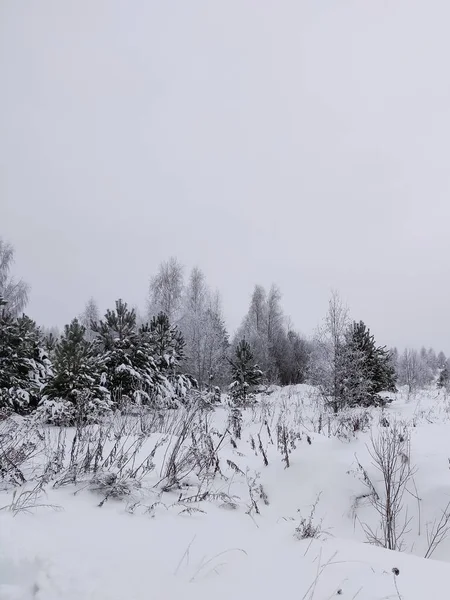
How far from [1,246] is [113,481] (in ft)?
83.8

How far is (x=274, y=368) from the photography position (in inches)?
1126

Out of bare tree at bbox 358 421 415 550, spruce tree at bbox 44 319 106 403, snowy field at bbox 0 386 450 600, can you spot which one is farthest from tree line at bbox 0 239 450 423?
bare tree at bbox 358 421 415 550

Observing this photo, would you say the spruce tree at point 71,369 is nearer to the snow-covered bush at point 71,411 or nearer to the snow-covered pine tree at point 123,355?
the snow-covered bush at point 71,411

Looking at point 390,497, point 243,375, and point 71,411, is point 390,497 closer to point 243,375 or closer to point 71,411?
point 71,411

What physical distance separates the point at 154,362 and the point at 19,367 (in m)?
4.21

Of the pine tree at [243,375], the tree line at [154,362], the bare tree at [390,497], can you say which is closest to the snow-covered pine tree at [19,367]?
the tree line at [154,362]

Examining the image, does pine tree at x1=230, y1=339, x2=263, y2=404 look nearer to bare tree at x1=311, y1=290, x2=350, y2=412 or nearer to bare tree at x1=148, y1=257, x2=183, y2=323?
bare tree at x1=311, y1=290, x2=350, y2=412

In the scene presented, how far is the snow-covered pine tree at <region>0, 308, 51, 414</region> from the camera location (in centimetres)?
896

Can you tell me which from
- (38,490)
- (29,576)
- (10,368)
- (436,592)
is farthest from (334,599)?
(10,368)

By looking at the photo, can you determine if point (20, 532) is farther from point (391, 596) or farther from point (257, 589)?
point (391, 596)

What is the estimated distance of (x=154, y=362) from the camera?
1212cm

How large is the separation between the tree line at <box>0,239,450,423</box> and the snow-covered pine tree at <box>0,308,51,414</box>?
26mm

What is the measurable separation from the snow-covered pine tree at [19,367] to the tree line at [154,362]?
1.0 inches

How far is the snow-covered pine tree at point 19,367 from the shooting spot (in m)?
8.96
